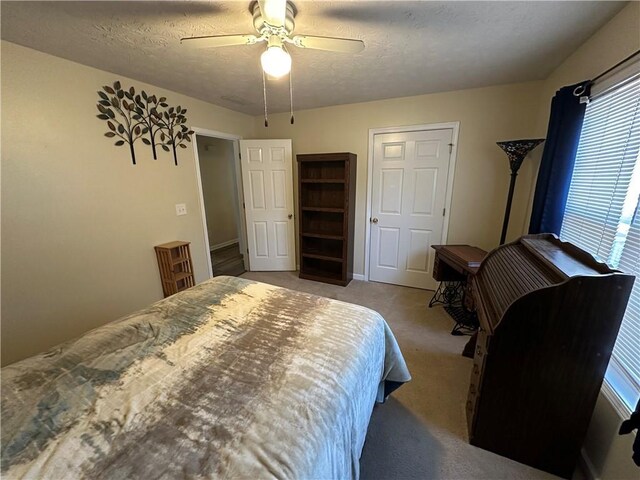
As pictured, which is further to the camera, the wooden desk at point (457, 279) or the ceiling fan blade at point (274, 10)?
the wooden desk at point (457, 279)

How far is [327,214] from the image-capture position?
3695mm

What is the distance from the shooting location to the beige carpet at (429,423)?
1274mm

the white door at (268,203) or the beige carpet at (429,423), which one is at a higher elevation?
the white door at (268,203)

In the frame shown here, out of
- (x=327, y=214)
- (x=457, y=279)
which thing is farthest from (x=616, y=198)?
(x=327, y=214)

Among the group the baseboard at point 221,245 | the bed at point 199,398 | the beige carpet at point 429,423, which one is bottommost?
the beige carpet at point 429,423

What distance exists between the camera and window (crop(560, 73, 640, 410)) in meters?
1.16

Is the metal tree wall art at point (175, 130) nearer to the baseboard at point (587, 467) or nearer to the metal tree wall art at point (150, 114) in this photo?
the metal tree wall art at point (150, 114)

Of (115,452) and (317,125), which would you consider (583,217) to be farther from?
(317,125)

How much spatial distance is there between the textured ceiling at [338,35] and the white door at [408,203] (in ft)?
2.15

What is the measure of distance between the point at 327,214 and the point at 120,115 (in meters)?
2.53

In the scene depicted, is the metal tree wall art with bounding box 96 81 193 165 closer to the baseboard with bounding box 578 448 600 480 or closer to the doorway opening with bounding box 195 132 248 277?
the doorway opening with bounding box 195 132 248 277

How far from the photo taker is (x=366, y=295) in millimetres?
3146

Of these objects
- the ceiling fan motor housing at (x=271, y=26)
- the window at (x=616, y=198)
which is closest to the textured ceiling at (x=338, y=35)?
the ceiling fan motor housing at (x=271, y=26)

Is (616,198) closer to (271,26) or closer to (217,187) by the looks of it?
(271,26)
